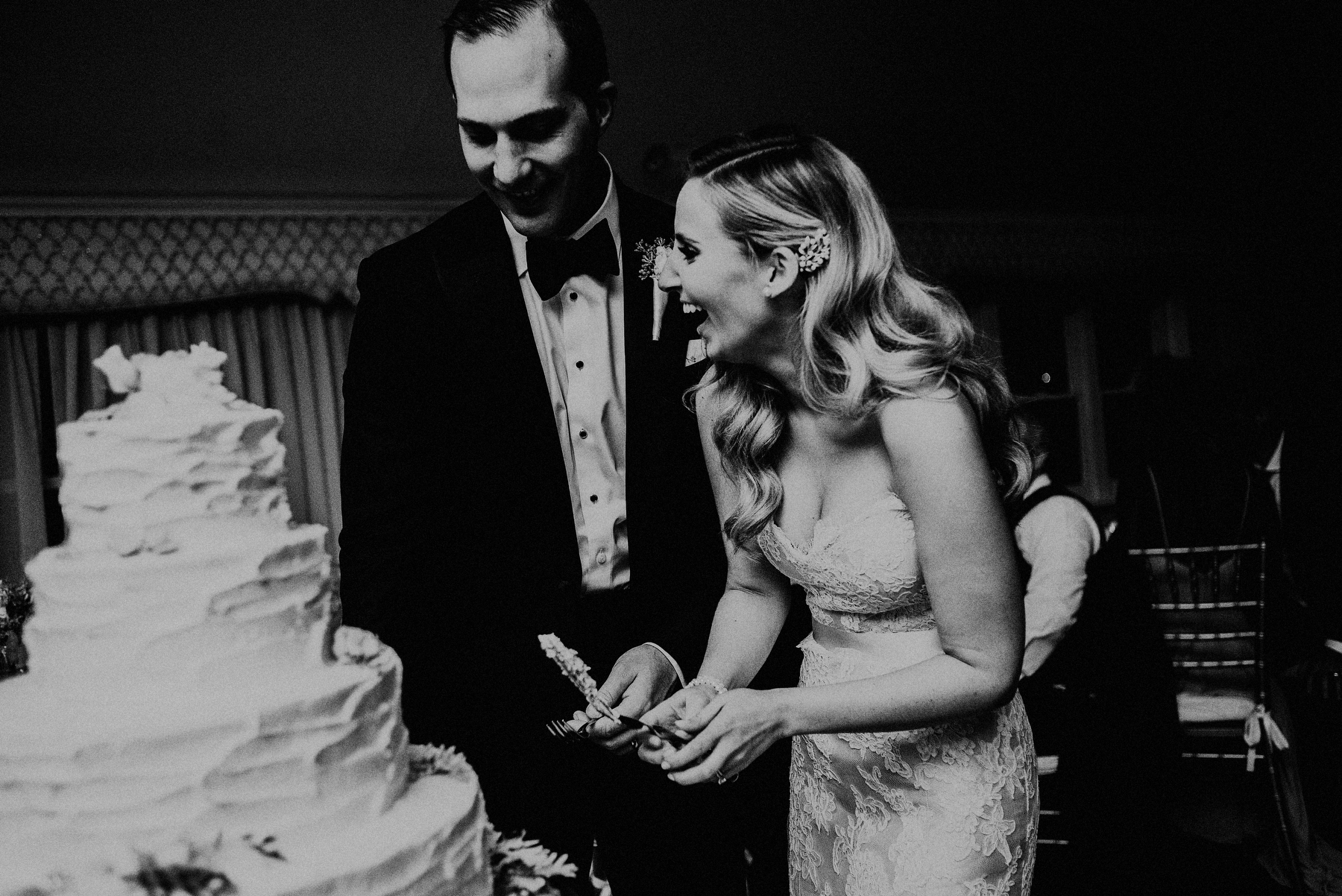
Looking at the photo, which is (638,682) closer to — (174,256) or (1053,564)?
(1053,564)

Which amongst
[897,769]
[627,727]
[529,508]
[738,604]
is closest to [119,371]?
[627,727]

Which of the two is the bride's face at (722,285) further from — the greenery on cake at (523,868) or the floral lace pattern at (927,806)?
the greenery on cake at (523,868)

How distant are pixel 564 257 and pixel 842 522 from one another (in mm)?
804

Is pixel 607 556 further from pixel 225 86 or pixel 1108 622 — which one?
pixel 225 86

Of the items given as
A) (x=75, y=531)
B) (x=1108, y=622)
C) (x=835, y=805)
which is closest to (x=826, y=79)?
(x=1108, y=622)

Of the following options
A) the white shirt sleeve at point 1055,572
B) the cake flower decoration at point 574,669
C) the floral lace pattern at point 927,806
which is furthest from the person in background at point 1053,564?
the cake flower decoration at point 574,669

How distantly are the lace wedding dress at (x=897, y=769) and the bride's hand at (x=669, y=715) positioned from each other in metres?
0.43

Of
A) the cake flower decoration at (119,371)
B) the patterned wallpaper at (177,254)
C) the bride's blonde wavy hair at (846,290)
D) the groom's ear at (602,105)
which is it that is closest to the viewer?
the cake flower decoration at (119,371)

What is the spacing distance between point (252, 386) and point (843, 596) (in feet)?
13.5

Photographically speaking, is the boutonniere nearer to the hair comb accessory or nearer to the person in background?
the hair comb accessory

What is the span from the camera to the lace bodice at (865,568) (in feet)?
6.49

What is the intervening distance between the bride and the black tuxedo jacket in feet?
0.48

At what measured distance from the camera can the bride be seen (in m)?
1.82

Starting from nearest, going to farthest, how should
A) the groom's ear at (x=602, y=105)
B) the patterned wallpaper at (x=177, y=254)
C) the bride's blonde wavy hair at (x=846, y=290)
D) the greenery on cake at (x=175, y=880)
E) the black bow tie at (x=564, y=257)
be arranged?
the greenery on cake at (x=175, y=880) < the bride's blonde wavy hair at (x=846, y=290) < the groom's ear at (x=602, y=105) < the black bow tie at (x=564, y=257) < the patterned wallpaper at (x=177, y=254)
